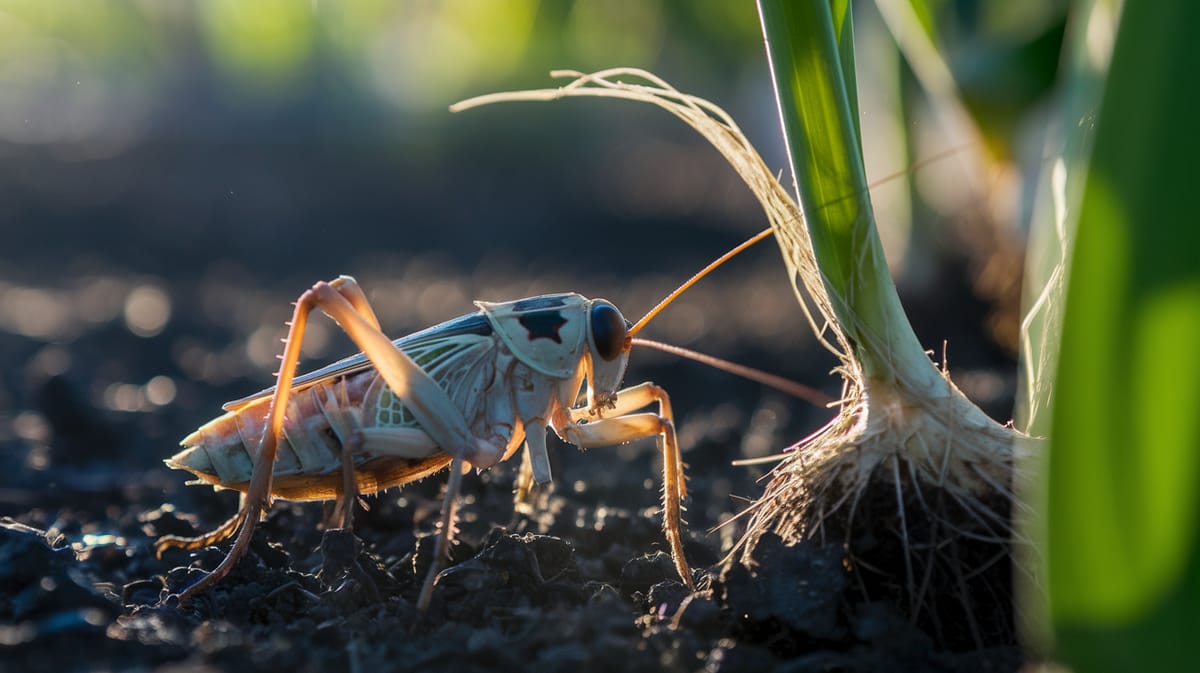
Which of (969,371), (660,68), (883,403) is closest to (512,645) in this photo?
(883,403)

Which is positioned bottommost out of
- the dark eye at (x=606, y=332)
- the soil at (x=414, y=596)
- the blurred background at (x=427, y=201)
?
the soil at (x=414, y=596)

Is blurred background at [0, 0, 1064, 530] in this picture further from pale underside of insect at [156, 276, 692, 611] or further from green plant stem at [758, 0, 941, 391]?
pale underside of insect at [156, 276, 692, 611]

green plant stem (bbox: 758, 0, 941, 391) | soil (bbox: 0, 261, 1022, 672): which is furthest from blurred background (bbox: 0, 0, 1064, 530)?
soil (bbox: 0, 261, 1022, 672)

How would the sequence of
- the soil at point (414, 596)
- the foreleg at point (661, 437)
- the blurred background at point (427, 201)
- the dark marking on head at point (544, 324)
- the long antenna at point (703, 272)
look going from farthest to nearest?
the blurred background at point (427, 201) < the dark marking on head at point (544, 324) < the foreleg at point (661, 437) < the long antenna at point (703, 272) < the soil at point (414, 596)

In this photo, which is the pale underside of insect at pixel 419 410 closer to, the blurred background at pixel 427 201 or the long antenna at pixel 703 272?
the long antenna at pixel 703 272

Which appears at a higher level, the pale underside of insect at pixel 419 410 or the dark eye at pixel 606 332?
the dark eye at pixel 606 332

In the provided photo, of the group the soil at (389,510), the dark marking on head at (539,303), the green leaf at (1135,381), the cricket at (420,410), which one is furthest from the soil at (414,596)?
the green leaf at (1135,381)

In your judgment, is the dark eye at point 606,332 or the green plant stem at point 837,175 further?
the dark eye at point 606,332

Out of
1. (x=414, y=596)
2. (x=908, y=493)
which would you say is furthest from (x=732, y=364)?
(x=414, y=596)

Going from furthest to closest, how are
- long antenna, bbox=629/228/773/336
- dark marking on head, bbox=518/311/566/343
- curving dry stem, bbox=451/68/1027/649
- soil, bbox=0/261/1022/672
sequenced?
dark marking on head, bbox=518/311/566/343 < long antenna, bbox=629/228/773/336 < curving dry stem, bbox=451/68/1027/649 < soil, bbox=0/261/1022/672
